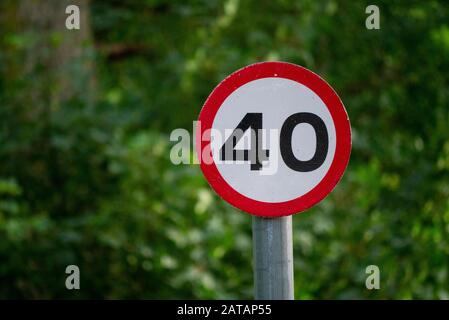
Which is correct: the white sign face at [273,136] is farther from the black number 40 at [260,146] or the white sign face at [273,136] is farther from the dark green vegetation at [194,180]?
the dark green vegetation at [194,180]

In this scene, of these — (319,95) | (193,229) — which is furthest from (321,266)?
(319,95)

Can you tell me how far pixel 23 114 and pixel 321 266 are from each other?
2275mm

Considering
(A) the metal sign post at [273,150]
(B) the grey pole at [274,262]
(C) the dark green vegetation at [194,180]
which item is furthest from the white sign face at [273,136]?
(C) the dark green vegetation at [194,180]

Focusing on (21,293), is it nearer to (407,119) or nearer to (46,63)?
(46,63)

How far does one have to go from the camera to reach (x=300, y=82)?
2943 mm

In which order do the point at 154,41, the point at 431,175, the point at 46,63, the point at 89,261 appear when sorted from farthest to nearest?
the point at 154,41, the point at 46,63, the point at 89,261, the point at 431,175

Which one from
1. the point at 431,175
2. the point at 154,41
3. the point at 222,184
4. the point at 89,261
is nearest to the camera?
the point at 222,184

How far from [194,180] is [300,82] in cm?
289

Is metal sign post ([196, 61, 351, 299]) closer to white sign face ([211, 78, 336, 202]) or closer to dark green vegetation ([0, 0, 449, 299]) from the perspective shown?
white sign face ([211, 78, 336, 202])

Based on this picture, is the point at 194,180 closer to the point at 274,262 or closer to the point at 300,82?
the point at 300,82

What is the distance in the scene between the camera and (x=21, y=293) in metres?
5.43

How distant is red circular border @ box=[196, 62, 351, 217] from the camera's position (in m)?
2.89

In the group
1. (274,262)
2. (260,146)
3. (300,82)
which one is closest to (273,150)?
(260,146)

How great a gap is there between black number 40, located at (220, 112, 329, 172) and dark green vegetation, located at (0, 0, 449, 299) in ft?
6.61
